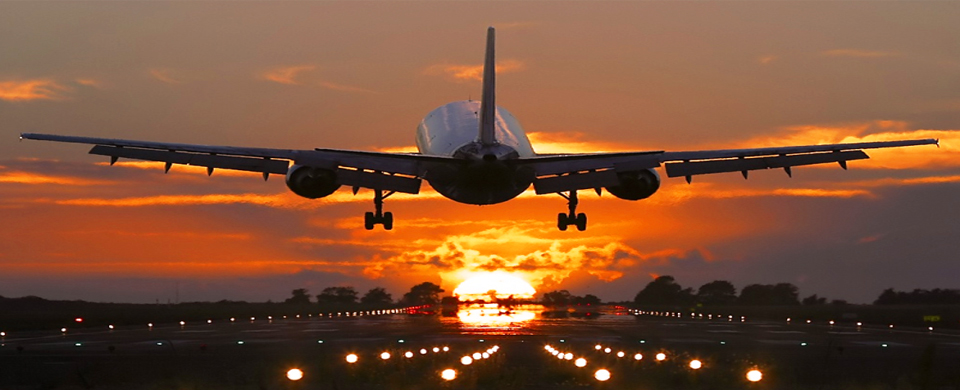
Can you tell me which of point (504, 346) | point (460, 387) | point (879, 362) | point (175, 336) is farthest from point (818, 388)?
point (175, 336)

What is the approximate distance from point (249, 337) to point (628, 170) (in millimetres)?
23511

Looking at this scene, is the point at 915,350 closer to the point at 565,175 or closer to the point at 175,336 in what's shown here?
the point at 565,175

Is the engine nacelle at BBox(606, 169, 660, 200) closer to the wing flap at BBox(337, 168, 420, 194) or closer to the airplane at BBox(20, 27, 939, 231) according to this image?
the airplane at BBox(20, 27, 939, 231)

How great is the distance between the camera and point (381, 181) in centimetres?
4550

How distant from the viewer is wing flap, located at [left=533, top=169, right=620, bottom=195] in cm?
4566

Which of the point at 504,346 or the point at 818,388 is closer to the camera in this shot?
the point at 818,388

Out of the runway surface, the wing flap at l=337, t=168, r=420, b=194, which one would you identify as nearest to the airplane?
the wing flap at l=337, t=168, r=420, b=194

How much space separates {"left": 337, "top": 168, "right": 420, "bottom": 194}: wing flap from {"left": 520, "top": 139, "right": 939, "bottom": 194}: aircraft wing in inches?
169

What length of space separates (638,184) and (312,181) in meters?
13.2

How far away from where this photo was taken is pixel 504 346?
159ft

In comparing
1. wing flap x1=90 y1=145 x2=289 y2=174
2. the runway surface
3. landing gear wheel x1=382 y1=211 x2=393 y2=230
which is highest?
wing flap x1=90 y1=145 x2=289 y2=174

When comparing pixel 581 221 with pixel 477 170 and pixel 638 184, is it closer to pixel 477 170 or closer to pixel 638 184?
pixel 638 184

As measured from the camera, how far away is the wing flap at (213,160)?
159ft

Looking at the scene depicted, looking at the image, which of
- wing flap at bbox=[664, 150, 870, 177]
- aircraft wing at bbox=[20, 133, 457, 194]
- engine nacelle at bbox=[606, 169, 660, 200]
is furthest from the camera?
wing flap at bbox=[664, 150, 870, 177]
